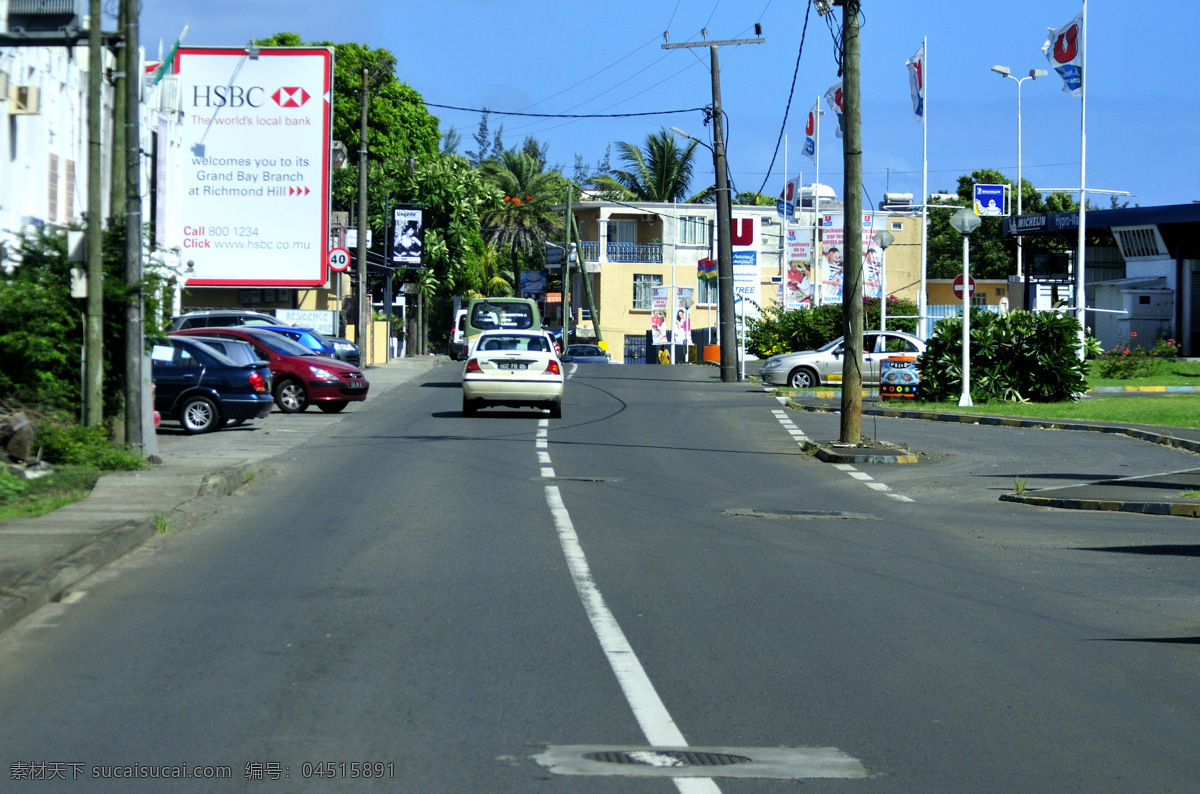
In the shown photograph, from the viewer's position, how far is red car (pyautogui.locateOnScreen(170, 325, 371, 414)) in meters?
26.0

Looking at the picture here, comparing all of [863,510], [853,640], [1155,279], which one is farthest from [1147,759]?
[1155,279]

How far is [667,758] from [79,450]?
12.0 metres

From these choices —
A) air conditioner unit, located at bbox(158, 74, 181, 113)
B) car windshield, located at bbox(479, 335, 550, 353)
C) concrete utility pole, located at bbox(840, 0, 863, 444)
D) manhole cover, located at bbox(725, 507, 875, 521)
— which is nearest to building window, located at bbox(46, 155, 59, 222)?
car windshield, located at bbox(479, 335, 550, 353)

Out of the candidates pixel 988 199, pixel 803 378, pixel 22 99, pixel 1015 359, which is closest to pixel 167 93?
pixel 22 99

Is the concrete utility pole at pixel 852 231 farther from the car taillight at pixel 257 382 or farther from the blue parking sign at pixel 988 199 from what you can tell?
the blue parking sign at pixel 988 199

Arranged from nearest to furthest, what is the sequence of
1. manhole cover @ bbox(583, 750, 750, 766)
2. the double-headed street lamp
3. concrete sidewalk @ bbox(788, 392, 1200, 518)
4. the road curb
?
manhole cover @ bbox(583, 750, 750, 766), the road curb, concrete sidewalk @ bbox(788, 392, 1200, 518), the double-headed street lamp

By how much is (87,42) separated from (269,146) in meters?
23.9

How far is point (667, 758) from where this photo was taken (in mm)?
5340

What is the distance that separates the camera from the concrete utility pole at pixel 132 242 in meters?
16.1

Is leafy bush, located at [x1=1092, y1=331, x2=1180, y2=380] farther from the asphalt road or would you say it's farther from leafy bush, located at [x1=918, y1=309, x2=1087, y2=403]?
the asphalt road

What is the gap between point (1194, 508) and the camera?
43.4 ft

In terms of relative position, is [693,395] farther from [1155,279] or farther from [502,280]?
[502,280]

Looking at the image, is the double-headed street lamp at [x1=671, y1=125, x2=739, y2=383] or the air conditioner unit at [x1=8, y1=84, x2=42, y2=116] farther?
the double-headed street lamp at [x1=671, y1=125, x2=739, y2=383]

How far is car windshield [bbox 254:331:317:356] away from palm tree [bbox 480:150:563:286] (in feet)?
178
